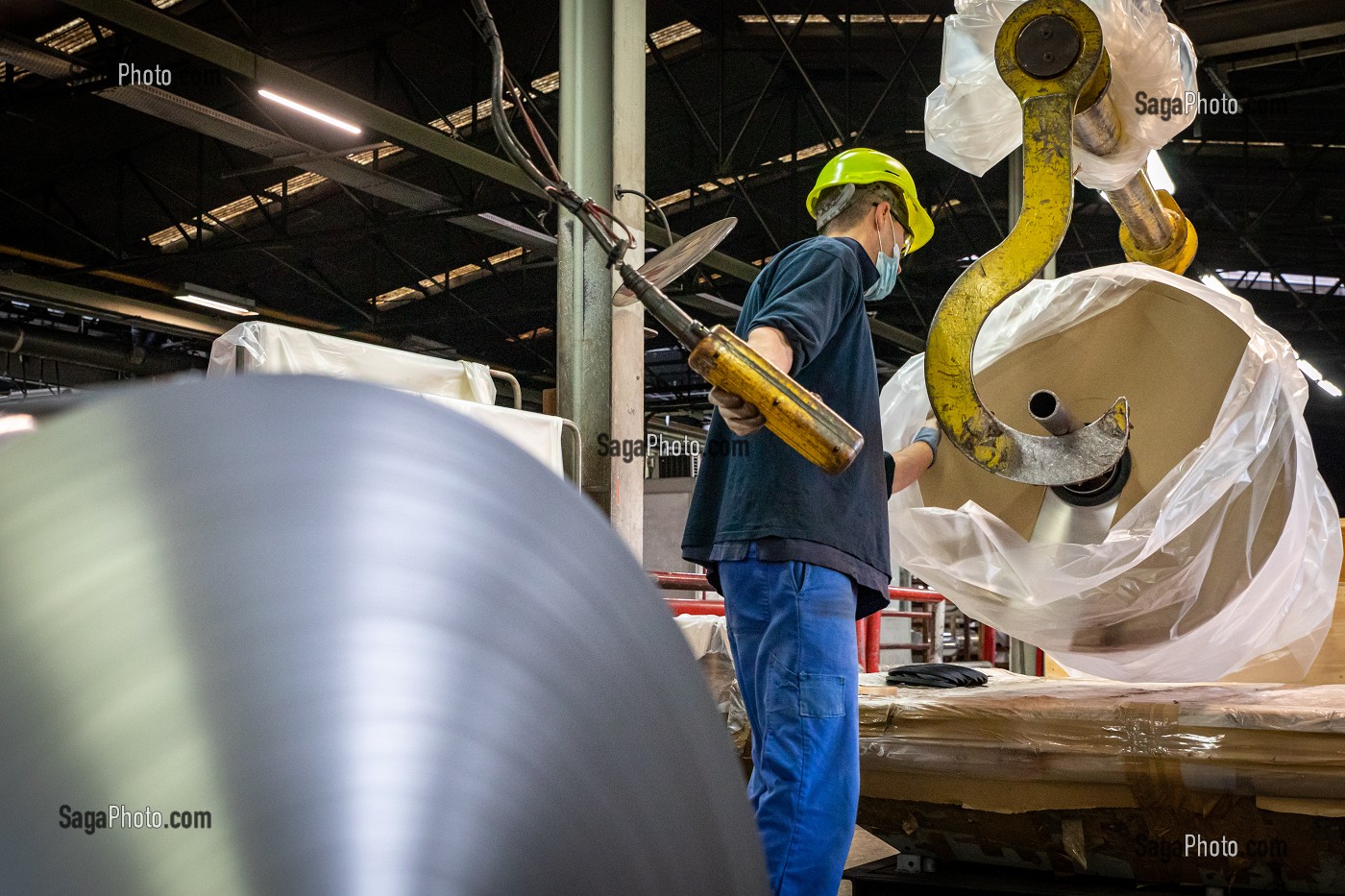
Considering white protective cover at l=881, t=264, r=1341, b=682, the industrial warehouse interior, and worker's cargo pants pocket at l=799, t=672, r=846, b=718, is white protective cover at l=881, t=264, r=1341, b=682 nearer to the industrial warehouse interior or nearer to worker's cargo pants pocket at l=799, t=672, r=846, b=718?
the industrial warehouse interior

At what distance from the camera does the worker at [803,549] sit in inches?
65.6

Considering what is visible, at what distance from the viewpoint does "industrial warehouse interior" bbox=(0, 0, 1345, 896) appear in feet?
1.43

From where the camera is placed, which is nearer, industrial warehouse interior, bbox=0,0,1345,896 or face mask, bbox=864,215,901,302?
industrial warehouse interior, bbox=0,0,1345,896

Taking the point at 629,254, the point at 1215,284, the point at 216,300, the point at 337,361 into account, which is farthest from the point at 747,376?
the point at 216,300

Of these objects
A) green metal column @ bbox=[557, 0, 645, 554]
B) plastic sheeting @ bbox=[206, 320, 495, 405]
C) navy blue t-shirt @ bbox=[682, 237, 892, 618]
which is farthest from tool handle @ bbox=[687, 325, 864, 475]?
plastic sheeting @ bbox=[206, 320, 495, 405]

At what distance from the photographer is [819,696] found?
1695mm

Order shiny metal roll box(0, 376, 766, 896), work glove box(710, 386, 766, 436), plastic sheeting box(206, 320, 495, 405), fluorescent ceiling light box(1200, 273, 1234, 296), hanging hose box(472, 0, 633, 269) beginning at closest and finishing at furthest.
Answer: shiny metal roll box(0, 376, 766, 896), hanging hose box(472, 0, 633, 269), work glove box(710, 386, 766, 436), fluorescent ceiling light box(1200, 273, 1234, 296), plastic sheeting box(206, 320, 495, 405)

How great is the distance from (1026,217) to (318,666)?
1502mm

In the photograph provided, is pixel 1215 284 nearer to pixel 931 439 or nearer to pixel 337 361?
pixel 931 439

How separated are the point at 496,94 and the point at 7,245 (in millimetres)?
10479

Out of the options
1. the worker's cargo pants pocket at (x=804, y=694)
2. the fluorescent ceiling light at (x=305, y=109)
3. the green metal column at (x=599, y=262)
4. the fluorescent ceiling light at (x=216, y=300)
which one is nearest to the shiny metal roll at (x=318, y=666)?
the worker's cargo pants pocket at (x=804, y=694)

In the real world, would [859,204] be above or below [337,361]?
above

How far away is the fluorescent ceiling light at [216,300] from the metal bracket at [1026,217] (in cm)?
1015

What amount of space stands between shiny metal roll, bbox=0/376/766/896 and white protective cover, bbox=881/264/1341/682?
202 cm
